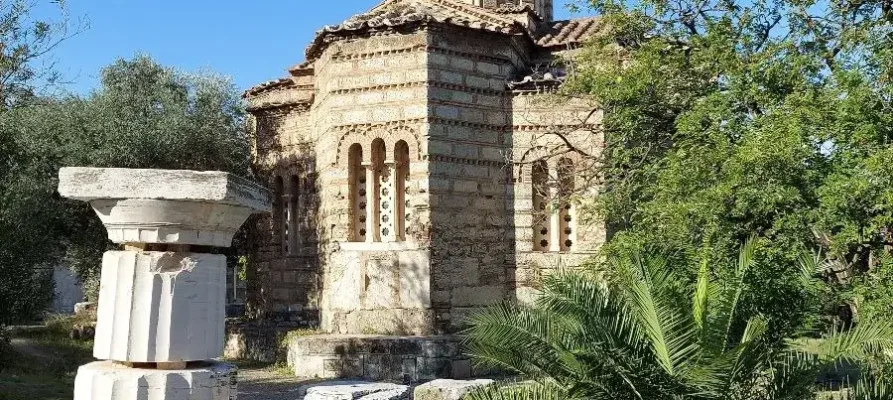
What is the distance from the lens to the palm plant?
459cm

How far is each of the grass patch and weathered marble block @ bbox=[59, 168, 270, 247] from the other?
634 cm

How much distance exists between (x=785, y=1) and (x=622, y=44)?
5.85 feet

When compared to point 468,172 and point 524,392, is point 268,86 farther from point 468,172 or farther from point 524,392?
point 524,392

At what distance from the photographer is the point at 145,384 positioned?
3527 mm

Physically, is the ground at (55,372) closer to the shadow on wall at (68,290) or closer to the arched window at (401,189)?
the arched window at (401,189)

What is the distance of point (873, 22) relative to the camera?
7.33 meters

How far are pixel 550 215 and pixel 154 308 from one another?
869cm

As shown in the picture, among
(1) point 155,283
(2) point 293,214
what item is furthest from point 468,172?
(1) point 155,283

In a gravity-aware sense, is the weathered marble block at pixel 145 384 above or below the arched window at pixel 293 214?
below

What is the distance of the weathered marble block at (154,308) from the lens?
11.7ft

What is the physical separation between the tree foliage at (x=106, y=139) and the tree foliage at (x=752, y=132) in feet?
24.7

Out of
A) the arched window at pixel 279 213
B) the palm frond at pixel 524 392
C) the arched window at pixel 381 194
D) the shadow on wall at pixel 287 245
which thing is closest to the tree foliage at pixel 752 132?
the palm frond at pixel 524 392

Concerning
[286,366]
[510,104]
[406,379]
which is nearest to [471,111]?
[510,104]

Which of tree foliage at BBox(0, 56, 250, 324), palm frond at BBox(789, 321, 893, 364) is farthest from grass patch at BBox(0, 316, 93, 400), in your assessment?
palm frond at BBox(789, 321, 893, 364)
